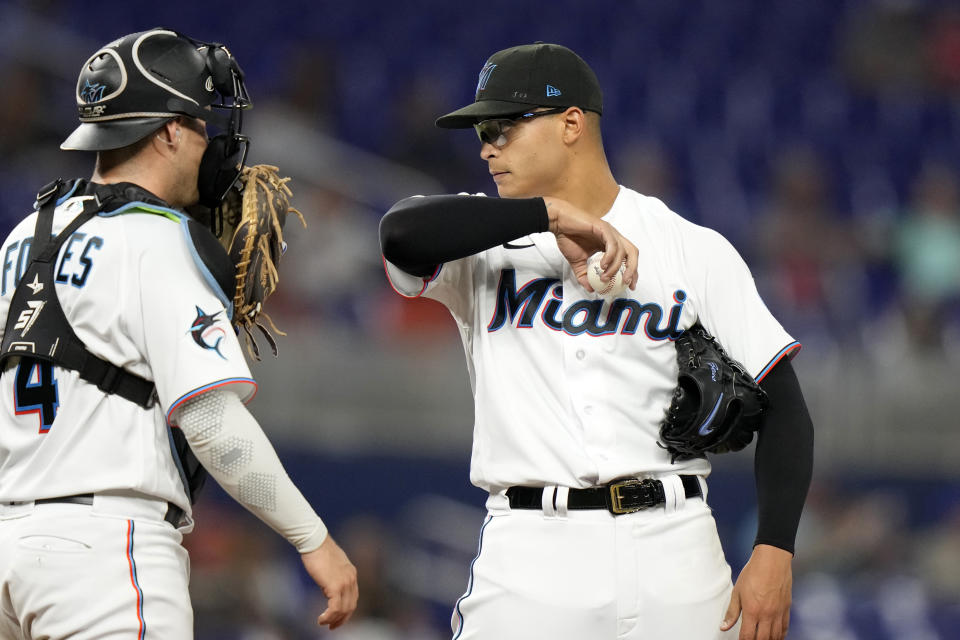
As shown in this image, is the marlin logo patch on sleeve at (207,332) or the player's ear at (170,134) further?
the player's ear at (170,134)

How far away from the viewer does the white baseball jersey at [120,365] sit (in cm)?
256

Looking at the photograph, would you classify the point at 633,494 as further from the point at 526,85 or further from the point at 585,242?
the point at 526,85

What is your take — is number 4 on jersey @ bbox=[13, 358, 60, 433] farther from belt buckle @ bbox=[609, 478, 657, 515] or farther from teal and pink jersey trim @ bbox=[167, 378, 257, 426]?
belt buckle @ bbox=[609, 478, 657, 515]

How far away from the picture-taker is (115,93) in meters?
2.75

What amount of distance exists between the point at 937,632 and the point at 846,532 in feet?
2.67

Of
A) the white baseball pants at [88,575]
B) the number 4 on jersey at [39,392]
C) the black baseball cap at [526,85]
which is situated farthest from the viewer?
the black baseball cap at [526,85]

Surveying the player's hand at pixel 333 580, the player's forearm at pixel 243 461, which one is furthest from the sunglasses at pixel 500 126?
the player's hand at pixel 333 580

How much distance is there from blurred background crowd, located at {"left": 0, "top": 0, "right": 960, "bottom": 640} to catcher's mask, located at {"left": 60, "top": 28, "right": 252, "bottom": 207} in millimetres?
3456

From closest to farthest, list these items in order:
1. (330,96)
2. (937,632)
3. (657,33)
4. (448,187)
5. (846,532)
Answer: (937,632) → (846,532) → (448,187) → (330,96) → (657,33)

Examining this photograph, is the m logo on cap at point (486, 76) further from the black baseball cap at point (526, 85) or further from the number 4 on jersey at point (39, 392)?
the number 4 on jersey at point (39, 392)

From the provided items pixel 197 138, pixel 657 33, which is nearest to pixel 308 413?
pixel 197 138

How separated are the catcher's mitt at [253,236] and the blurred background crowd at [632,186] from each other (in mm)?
3253

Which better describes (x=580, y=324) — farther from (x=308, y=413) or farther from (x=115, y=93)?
(x=308, y=413)

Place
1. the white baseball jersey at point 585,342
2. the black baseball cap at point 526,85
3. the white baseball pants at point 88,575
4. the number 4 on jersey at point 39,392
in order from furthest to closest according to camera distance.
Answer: the black baseball cap at point 526,85
the white baseball jersey at point 585,342
the number 4 on jersey at point 39,392
the white baseball pants at point 88,575
